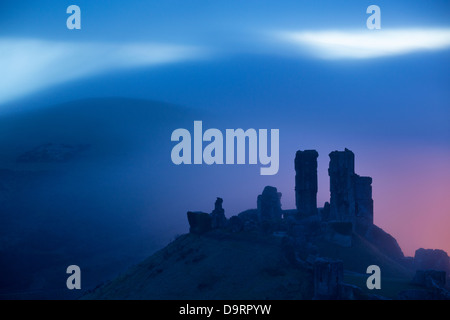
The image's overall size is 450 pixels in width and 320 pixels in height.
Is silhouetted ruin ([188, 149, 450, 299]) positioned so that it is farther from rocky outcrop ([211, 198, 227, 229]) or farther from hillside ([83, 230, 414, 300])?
hillside ([83, 230, 414, 300])

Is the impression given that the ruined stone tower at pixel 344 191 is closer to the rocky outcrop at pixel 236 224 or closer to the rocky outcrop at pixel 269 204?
the rocky outcrop at pixel 269 204

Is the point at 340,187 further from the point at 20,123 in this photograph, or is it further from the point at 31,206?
the point at 20,123

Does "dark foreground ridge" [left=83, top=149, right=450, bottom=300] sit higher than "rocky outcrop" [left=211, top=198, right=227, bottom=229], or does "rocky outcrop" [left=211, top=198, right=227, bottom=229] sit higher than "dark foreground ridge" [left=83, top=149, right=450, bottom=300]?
"rocky outcrop" [left=211, top=198, right=227, bottom=229]

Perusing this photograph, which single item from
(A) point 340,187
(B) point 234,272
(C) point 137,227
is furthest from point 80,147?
(B) point 234,272

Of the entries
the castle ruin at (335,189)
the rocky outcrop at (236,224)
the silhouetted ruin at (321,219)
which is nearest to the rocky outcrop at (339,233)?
the silhouetted ruin at (321,219)

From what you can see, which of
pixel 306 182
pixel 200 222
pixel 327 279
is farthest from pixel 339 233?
pixel 327 279

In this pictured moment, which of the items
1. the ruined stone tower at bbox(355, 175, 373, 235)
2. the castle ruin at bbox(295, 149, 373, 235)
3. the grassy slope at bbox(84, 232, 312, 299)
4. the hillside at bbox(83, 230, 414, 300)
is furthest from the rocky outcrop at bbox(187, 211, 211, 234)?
the ruined stone tower at bbox(355, 175, 373, 235)
